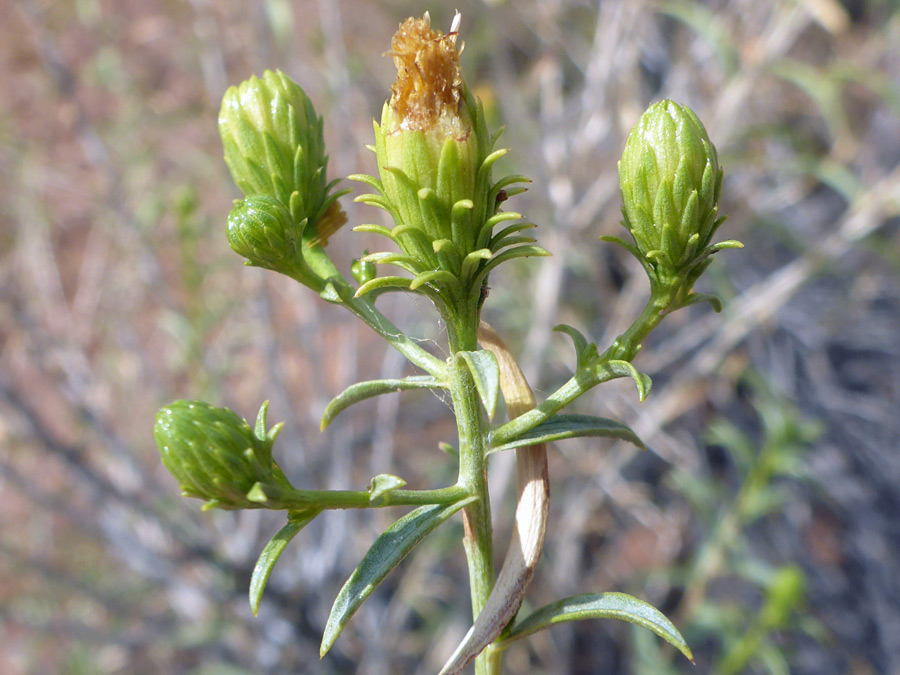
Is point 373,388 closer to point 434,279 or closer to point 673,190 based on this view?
point 434,279

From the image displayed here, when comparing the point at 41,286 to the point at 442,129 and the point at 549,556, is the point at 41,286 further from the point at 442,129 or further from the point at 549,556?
the point at 442,129

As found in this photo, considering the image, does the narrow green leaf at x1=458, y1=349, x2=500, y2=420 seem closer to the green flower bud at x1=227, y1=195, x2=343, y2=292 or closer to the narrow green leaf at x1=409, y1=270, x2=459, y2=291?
the narrow green leaf at x1=409, y1=270, x2=459, y2=291

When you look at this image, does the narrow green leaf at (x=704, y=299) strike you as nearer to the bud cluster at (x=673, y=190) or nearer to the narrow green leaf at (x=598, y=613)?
the bud cluster at (x=673, y=190)

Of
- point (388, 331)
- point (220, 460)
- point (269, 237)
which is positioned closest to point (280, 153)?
point (269, 237)

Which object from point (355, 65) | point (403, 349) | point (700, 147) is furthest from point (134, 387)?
point (700, 147)

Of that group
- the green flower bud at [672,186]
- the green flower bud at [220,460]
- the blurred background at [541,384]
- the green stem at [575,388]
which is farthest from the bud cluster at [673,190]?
→ the blurred background at [541,384]

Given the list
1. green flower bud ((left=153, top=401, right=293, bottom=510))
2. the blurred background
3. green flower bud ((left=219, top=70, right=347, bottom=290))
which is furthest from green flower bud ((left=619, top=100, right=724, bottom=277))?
the blurred background
